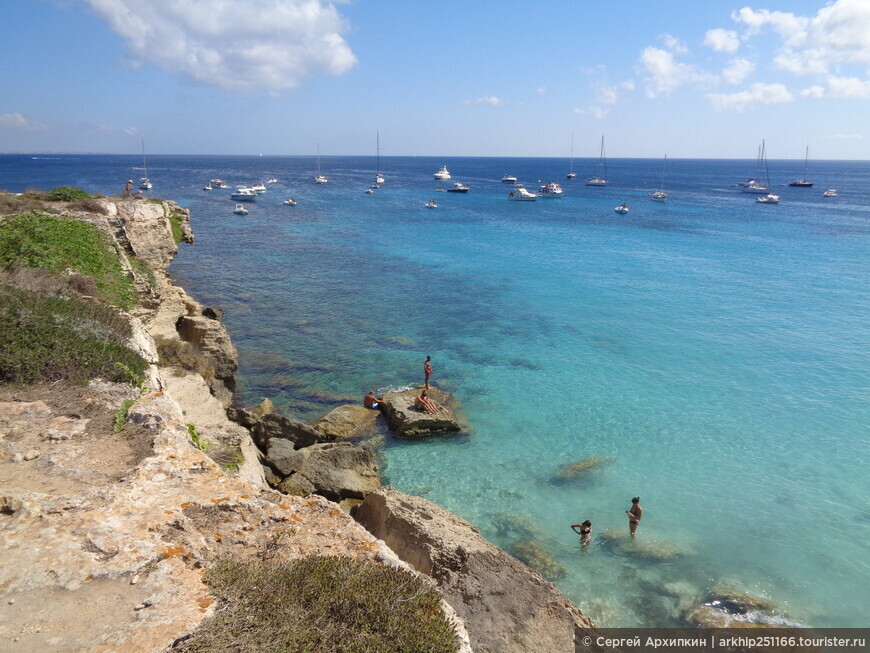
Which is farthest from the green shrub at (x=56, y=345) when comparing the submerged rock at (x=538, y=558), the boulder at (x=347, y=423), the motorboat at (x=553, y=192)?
the motorboat at (x=553, y=192)

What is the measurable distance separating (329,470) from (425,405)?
512cm

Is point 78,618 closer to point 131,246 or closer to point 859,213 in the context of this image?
point 131,246

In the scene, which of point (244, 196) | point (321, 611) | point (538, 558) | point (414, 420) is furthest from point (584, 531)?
point (244, 196)

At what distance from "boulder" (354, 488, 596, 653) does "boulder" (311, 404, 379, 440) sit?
27.3ft

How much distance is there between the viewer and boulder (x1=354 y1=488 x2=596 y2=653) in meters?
8.48

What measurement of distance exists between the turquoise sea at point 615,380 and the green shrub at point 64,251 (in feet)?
21.6

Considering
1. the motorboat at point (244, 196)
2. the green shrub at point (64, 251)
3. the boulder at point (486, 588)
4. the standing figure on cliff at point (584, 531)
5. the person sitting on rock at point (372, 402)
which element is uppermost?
the motorboat at point (244, 196)

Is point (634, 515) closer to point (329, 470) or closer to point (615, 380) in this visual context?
point (329, 470)

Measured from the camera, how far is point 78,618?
18.3 ft

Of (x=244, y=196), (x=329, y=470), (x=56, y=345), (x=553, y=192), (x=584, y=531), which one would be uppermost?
(x=553, y=192)

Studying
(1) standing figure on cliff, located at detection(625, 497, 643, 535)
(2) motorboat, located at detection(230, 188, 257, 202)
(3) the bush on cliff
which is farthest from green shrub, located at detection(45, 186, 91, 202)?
(2) motorboat, located at detection(230, 188, 257, 202)

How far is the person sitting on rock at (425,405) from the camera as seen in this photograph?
64.6ft

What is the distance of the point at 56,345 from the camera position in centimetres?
1143

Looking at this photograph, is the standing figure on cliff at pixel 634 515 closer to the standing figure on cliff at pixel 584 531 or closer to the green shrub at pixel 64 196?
the standing figure on cliff at pixel 584 531
